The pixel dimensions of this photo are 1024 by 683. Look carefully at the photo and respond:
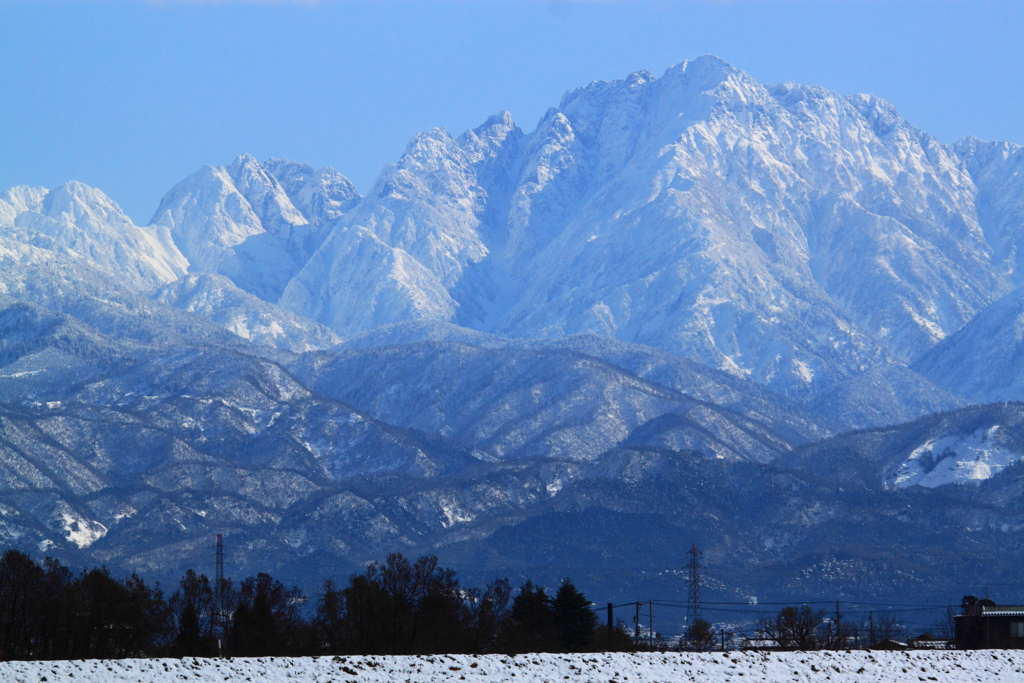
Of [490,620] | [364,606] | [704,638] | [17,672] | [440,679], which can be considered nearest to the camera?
[17,672]

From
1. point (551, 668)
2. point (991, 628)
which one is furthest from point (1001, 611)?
point (551, 668)

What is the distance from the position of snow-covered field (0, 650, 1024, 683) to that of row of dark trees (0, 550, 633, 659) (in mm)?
35970

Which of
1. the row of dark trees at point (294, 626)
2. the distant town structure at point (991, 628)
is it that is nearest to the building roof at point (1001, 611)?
the distant town structure at point (991, 628)

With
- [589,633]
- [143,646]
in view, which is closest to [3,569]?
[143,646]

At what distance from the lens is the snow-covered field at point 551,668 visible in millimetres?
88750

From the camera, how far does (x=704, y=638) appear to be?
19438 centimetres

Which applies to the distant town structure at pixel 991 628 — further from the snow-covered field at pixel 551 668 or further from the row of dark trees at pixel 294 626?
the snow-covered field at pixel 551 668

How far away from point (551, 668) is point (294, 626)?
2981 inches

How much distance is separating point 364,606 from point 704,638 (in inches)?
2514

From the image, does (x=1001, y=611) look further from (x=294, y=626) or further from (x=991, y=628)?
(x=294, y=626)

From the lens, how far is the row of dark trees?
138 m

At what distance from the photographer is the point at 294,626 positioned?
166 meters

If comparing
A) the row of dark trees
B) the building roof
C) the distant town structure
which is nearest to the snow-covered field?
the row of dark trees

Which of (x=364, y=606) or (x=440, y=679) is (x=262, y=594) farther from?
(x=440, y=679)
